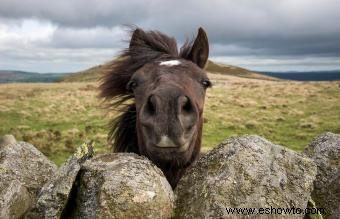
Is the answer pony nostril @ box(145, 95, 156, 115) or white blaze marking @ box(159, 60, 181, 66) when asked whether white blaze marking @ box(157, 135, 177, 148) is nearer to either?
pony nostril @ box(145, 95, 156, 115)

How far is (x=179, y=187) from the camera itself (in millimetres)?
3611

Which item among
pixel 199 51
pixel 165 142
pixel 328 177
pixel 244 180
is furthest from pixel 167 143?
pixel 199 51

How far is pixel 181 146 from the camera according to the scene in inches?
145

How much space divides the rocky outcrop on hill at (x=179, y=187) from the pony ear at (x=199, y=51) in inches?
73.1

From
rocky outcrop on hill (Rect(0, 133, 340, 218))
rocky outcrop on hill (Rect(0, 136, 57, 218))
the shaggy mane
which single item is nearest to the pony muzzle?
rocky outcrop on hill (Rect(0, 133, 340, 218))

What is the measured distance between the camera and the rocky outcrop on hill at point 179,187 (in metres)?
3.12

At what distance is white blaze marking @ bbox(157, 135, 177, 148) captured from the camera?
3.55m

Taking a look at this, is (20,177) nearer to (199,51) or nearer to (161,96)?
(161,96)

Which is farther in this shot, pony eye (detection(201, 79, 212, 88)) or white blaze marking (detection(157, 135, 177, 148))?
pony eye (detection(201, 79, 212, 88))

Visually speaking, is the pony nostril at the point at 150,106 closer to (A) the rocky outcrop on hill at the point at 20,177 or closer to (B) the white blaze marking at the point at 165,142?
(B) the white blaze marking at the point at 165,142

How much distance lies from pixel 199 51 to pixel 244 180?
238cm

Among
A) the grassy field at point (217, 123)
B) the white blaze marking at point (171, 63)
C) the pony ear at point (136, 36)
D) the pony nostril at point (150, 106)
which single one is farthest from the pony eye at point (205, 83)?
the grassy field at point (217, 123)

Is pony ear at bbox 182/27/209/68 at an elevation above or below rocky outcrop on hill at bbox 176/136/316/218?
above

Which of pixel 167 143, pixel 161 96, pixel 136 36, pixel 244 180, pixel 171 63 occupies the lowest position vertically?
pixel 244 180
